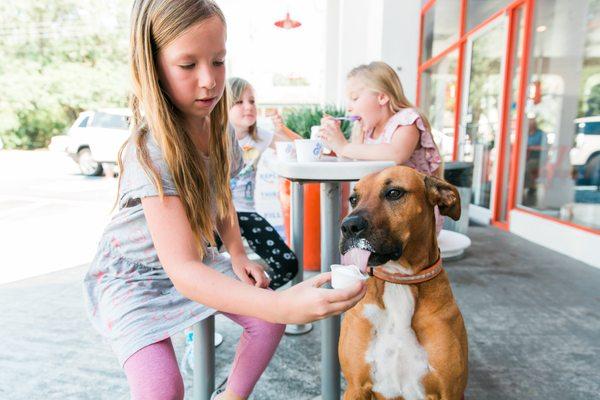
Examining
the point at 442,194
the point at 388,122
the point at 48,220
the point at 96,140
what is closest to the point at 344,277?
the point at 442,194

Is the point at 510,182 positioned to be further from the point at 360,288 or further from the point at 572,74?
the point at 360,288

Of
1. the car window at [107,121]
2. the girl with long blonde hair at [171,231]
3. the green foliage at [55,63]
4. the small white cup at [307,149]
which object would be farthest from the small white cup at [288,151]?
the green foliage at [55,63]

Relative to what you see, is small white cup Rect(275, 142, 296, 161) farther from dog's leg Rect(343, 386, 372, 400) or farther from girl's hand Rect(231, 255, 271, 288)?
dog's leg Rect(343, 386, 372, 400)

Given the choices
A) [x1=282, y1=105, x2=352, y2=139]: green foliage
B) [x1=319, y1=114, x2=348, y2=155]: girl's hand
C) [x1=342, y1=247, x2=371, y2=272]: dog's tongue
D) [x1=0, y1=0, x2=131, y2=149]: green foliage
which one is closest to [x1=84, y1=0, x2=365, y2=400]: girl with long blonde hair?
[x1=342, y1=247, x2=371, y2=272]: dog's tongue

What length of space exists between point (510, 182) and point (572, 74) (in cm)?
139

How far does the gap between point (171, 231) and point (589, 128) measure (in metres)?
4.50

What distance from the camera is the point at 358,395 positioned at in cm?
147

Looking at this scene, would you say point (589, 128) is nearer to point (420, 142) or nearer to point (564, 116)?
point (564, 116)

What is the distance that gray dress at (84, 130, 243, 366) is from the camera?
3.96 ft

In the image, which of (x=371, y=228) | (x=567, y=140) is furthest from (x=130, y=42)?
(x=567, y=140)

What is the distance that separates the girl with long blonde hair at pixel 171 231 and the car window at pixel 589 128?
4080 millimetres

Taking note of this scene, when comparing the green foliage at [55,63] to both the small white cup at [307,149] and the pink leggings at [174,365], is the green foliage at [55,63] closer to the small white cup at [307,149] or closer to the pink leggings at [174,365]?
the small white cup at [307,149]

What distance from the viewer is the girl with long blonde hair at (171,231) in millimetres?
1055

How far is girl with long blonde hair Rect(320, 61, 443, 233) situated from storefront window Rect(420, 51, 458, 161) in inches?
184
